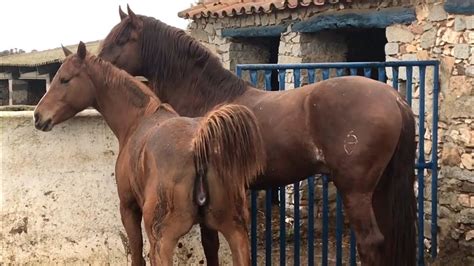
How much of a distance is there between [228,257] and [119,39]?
215 centimetres

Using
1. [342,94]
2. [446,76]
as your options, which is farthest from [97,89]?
[446,76]

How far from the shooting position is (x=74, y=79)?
15.3 ft

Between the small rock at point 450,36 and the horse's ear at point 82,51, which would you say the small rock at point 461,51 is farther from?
the horse's ear at point 82,51

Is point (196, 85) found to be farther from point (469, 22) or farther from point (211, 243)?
point (469, 22)

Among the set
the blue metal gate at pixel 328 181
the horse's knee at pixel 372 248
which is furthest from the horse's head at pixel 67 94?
the horse's knee at pixel 372 248

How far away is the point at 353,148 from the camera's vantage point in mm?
4383

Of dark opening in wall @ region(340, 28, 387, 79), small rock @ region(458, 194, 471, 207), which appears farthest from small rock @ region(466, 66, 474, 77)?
dark opening in wall @ region(340, 28, 387, 79)

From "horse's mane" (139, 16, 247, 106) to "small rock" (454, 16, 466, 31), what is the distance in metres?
2.31

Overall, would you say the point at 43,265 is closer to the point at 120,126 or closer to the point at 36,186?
the point at 36,186

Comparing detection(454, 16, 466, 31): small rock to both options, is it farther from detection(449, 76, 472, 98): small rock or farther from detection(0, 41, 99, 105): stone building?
detection(0, 41, 99, 105): stone building

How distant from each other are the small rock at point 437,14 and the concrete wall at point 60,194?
3.18 metres

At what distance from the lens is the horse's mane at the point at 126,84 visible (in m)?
4.64

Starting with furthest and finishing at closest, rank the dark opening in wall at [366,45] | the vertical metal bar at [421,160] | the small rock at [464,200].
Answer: the dark opening in wall at [366,45] → the small rock at [464,200] → the vertical metal bar at [421,160]

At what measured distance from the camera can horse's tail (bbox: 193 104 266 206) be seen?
3.62 meters
